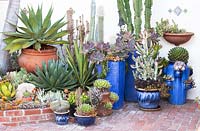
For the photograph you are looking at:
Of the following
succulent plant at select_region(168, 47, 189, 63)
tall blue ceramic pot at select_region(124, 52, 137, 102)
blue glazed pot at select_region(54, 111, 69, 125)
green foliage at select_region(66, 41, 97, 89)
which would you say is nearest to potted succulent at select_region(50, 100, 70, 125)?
blue glazed pot at select_region(54, 111, 69, 125)

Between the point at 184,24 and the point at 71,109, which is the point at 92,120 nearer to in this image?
the point at 71,109

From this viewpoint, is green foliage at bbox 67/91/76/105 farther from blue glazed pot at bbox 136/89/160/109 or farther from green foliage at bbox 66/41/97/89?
blue glazed pot at bbox 136/89/160/109

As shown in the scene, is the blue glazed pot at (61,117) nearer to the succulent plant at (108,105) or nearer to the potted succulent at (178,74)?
the succulent plant at (108,105)

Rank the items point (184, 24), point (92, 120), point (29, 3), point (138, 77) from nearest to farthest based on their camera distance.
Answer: point (92, 120), point (138, 77), point (184, 24), point (29, 3)

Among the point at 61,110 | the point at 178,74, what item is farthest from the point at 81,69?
the point at 178,74

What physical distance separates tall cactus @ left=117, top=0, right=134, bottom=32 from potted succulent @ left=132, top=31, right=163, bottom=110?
398 mm

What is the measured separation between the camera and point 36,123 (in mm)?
5688

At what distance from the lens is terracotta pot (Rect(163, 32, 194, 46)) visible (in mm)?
6637

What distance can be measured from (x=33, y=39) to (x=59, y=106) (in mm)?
1532

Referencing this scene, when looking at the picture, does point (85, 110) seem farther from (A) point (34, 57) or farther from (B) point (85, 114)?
(A) point (34, 57)

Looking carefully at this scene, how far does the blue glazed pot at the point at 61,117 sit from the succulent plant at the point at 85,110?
0.20 m

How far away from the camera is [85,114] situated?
216 inches

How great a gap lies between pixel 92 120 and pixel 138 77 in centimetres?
121

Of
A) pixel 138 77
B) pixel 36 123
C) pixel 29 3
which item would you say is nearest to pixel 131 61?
pixel 138 77
